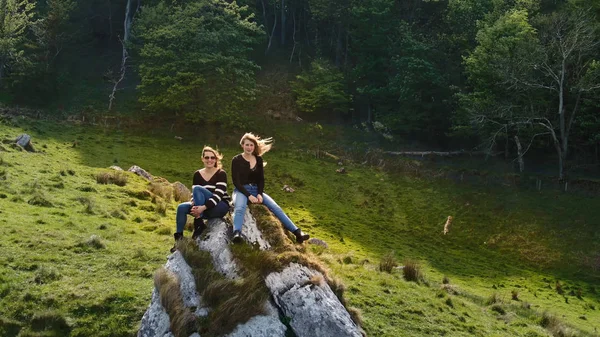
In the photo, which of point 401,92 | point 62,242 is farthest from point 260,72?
point 62,242

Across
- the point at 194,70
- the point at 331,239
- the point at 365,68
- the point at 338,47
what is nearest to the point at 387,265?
the point at 331,239

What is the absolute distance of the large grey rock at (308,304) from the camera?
861cm

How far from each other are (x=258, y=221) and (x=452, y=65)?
4748cm

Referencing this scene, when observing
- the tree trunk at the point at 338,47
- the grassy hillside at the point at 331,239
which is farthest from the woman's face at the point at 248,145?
the tree trunk at the point at 338,47

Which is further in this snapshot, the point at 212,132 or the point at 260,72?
the point at 260,72

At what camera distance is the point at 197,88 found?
4950cm

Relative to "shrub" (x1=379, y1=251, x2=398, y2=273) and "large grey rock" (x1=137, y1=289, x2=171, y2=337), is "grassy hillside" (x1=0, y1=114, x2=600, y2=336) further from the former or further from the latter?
"large grey rock" (x1=137, y1=289, x2=171, y2=337)

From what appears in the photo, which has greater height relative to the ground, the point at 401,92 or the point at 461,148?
the point at 401,92

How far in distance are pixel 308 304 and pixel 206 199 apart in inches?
132

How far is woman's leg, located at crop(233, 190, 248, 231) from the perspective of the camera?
33.2 ft

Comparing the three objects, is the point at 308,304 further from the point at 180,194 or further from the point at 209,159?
the point at 180,194

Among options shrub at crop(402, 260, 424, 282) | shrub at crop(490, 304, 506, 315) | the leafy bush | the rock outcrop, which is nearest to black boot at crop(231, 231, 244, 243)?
the rock outcrop

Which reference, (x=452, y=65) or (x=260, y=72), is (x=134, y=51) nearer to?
(x=260, y=72)

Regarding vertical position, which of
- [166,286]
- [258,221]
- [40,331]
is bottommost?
[40,331]
